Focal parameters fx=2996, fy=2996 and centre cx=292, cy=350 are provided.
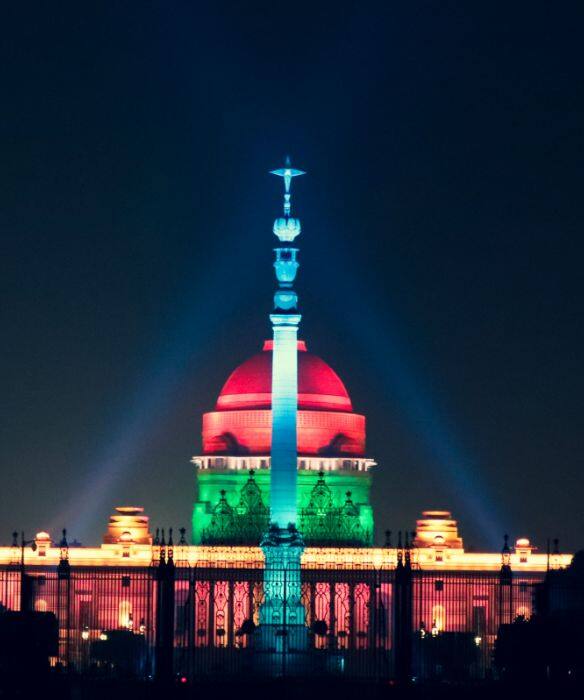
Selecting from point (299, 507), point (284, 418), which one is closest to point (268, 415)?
point (299, 507)

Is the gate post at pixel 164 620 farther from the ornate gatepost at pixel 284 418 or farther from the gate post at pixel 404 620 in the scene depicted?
the ornate gatepost at pixel 284 418

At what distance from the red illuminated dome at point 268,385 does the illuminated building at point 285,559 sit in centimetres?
9

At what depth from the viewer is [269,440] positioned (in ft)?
634

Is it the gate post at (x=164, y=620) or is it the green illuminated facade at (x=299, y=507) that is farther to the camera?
the green illuminated facade at (x=299, y=507)

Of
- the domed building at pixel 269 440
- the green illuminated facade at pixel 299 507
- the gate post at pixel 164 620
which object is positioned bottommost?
the gate post at pixel 164 620

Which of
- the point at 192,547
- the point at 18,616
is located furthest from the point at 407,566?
the point at 192,547

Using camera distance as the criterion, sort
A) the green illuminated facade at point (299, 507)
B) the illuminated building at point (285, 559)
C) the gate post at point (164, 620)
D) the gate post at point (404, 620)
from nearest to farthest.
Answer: the gate post at point (164, 620)
the gate post at point (404, 620)
the illuminated building at point (285, 559)
the green illuminated facade at point (299, 507)

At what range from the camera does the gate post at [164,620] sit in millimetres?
106125

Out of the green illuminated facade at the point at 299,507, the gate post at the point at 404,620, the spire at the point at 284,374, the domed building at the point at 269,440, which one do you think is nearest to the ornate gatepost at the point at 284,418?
the spire at the point at 284,374

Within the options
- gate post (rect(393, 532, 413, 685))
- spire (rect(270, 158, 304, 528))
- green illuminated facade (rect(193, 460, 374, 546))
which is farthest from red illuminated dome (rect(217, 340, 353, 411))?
gate post (rect(393, 532, 413, 685))

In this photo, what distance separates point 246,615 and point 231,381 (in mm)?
28213

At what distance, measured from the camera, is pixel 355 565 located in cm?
16712

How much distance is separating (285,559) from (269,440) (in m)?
39.6

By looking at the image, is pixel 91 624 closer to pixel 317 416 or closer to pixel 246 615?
pixel 246 615
